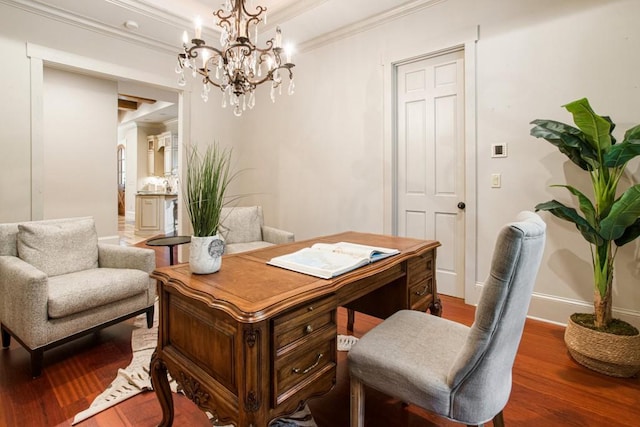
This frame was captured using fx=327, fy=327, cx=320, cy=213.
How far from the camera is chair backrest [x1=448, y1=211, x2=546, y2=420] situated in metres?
0.89

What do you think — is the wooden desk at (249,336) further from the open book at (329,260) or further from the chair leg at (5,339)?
the chair leg at (5,339)

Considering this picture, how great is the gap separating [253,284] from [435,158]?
101 inches

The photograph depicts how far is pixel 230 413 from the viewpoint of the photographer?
1.00 metres

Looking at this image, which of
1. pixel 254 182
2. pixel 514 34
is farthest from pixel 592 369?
pixel 254 182

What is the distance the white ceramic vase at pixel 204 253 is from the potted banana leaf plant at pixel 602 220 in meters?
2.11

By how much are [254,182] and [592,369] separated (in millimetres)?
4047

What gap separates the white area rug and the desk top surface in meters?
0.55

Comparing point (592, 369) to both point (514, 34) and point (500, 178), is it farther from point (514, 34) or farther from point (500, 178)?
point (514, 34)

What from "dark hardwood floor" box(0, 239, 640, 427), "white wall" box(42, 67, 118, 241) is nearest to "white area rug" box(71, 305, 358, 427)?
"dark hardwood floor" box(0, 239, 640, 427)

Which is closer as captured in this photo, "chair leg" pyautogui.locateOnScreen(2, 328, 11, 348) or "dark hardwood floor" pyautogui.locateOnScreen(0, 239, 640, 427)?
"dark hardwood floor" pyautogui.locateOnScreen(0, 239, 640, 427)

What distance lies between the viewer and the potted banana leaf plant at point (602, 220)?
73.8 inches

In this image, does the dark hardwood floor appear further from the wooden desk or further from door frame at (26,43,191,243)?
door frame at (26,43,191,243)

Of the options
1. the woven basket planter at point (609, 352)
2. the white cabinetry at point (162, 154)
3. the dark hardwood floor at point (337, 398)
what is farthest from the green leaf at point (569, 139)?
the white cabinetry at point (162, 154)

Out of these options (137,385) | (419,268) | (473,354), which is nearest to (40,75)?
(137,385)
